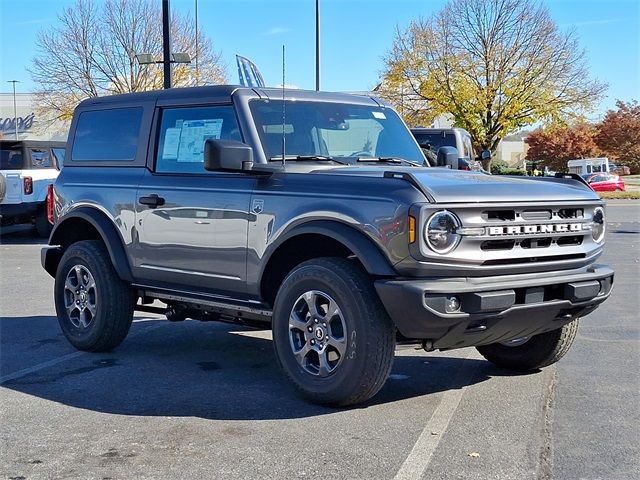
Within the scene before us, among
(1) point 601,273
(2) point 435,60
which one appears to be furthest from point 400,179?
(2) point 435,60

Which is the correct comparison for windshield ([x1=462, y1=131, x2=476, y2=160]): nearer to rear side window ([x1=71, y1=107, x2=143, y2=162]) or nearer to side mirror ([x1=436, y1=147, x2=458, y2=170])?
side mirror ([x1=436, y1=147, x2=458, y2=170])

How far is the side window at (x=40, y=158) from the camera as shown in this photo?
16.4 meters

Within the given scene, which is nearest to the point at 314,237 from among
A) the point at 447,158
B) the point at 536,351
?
the point at 536,351

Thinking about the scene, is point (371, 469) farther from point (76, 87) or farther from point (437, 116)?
point (437, 116)

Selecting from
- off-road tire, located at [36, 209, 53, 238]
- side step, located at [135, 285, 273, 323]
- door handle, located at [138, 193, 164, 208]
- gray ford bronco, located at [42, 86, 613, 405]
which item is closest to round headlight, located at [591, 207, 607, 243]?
gray ford bronco, located at [42, 86, 613, 405]

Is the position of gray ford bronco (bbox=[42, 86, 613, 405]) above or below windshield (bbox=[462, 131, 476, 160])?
below

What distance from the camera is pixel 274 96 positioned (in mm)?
6414

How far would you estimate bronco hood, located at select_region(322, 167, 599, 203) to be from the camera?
500 centimetres

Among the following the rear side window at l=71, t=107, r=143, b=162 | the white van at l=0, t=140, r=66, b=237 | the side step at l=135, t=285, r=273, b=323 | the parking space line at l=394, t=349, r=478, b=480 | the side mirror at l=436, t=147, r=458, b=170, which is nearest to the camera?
the parking space line at l=394, t=349, r=478, b=480

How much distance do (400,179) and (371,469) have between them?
1.70 m

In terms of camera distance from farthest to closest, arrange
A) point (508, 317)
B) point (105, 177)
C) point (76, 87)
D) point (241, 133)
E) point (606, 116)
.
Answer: point (606, 116) → point (76, 87) → point (105, 177) → point (241, 133) → point (508, 317)

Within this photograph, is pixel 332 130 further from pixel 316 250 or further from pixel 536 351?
pixel 536 351

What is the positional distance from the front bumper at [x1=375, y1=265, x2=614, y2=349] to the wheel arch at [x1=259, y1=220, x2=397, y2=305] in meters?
0.15

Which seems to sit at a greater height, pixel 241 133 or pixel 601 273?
pixel 241 133
